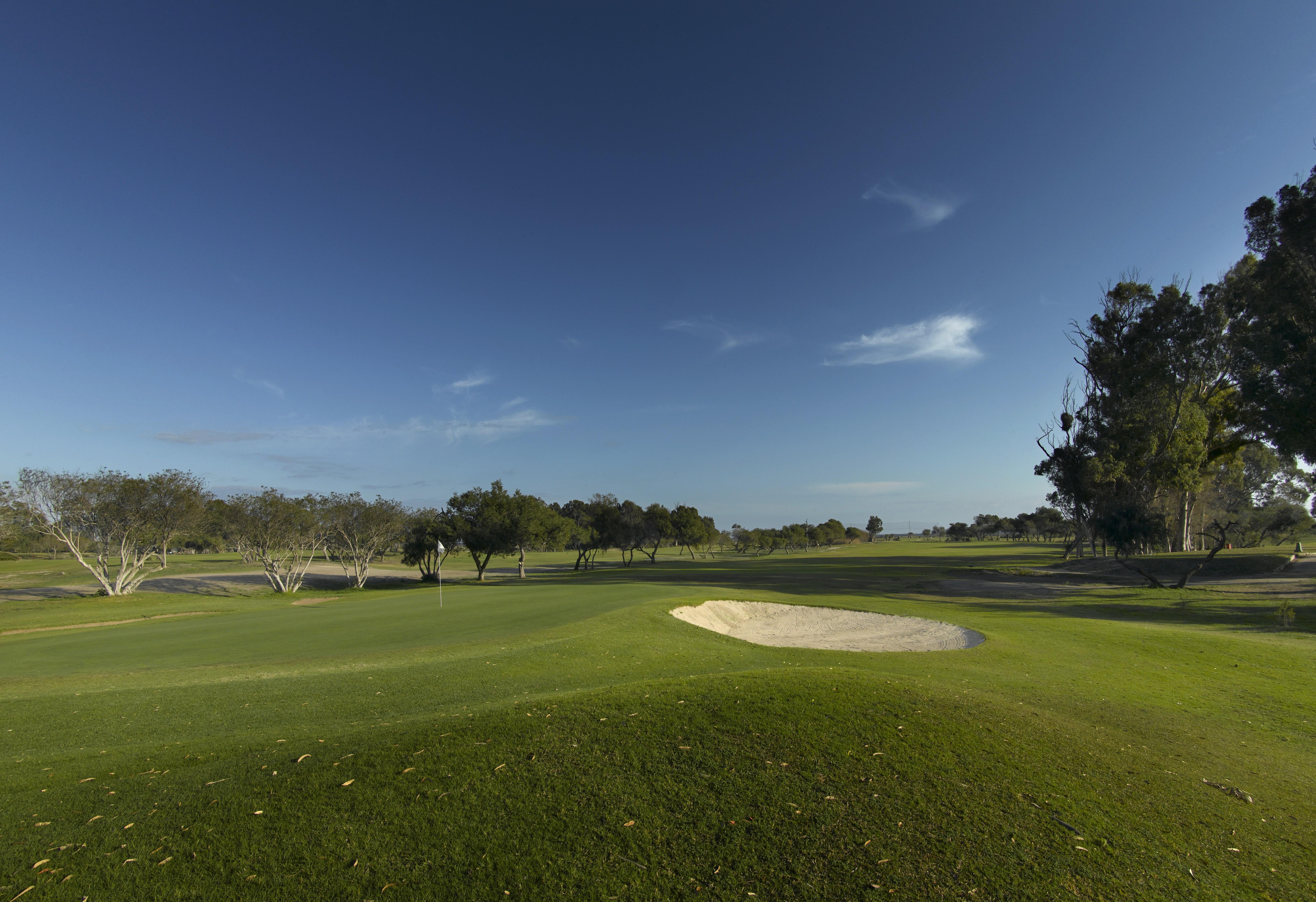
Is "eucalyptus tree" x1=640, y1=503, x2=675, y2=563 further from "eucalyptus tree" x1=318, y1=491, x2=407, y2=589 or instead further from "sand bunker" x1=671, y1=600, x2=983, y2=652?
"sand bunker" x1=671, y1=600, x2=983, y2=652

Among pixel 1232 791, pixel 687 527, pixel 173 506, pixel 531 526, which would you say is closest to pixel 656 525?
pixel 687 527

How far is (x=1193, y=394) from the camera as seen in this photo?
47.2 m

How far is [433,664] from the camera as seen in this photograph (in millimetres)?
12883

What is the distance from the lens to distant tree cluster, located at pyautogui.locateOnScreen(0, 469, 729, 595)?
116 ft

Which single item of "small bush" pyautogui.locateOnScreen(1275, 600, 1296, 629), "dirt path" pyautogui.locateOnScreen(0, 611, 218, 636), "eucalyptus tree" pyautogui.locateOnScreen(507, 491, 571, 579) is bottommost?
"dirt path" pyautogui.locateOnScreen(0, 611, 218, 636)

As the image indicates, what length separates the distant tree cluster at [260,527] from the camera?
116 ft

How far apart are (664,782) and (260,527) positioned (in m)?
49.5

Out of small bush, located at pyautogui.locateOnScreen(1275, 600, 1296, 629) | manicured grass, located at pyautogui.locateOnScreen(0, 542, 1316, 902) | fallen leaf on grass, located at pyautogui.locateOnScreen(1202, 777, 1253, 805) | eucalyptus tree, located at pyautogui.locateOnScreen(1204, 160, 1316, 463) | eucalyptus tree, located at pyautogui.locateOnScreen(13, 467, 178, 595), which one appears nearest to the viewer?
manicured grass, located at pyautogui.locateOnScreen(0, 542, 1316, 902)

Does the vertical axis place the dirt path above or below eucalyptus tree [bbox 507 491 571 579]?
below

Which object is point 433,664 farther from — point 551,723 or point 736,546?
point 736,546

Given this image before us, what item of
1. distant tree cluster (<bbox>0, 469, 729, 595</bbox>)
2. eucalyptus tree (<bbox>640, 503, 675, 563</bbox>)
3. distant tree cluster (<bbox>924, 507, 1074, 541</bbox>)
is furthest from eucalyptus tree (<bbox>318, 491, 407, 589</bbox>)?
distant tree cluster (<bbox>924, 507, 1074, 541</bbox>)

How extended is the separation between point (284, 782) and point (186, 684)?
875 centimetres

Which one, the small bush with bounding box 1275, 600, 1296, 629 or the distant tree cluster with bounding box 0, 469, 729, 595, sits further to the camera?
the distant tree cluster with bounding box 0, 469, 729, 595

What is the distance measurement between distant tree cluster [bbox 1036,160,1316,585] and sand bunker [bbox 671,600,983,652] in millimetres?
25416
